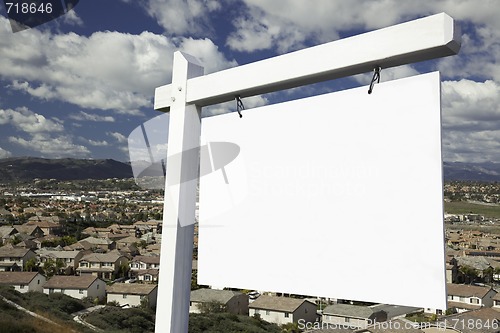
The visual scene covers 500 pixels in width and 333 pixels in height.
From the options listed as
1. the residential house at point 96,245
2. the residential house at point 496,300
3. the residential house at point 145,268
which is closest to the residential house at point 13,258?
the residential house at point 96,245

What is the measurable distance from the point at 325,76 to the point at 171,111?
1.22ft

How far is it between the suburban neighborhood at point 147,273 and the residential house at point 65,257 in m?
0.04

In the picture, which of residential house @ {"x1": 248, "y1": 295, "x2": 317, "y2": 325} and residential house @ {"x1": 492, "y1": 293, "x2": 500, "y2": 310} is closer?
residential house @ {"x1": 248, "y1": 295, "x2": 317, "y2": 325}

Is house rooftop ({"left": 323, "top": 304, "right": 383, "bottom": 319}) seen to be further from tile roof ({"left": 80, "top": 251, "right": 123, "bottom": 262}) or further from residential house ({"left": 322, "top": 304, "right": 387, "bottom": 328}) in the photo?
tile roof ({"left": 80, "top": 251, "right": 123, "bottom": 262})

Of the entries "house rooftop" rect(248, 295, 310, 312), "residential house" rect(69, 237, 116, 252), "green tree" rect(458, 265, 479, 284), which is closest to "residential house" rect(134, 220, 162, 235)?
"residential house" rect(69, 237, 116, 252)

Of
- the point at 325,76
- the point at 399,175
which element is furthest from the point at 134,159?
the point at 399,175

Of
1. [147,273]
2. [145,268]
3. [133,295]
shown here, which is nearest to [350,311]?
[133,295]

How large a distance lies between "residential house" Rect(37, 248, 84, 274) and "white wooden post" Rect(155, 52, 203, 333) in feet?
56.7

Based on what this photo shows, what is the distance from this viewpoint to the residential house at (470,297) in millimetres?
12095

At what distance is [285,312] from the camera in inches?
460

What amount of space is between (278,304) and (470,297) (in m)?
5.41

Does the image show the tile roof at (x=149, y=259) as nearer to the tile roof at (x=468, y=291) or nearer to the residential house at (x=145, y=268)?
the residential house at (x=145, y=268)

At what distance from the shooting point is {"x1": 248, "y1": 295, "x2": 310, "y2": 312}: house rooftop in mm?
11766

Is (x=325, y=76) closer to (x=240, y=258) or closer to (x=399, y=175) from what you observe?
(x=399, y=175)
